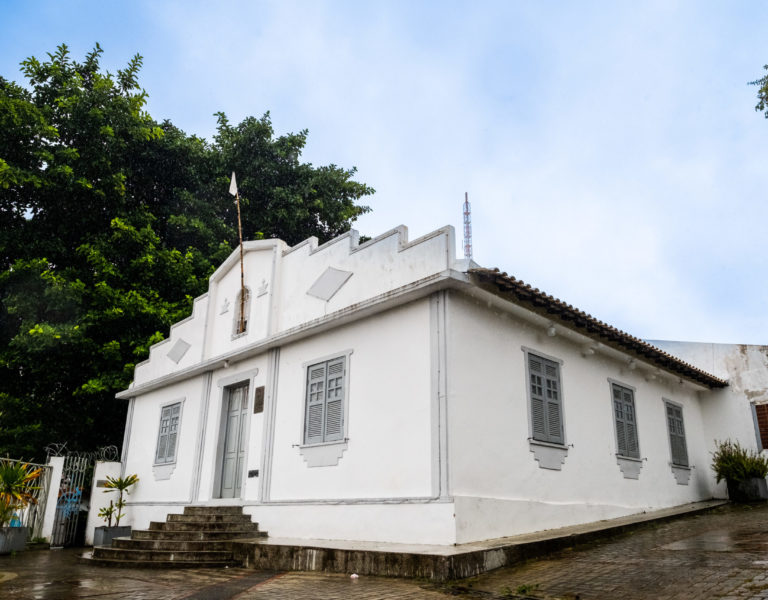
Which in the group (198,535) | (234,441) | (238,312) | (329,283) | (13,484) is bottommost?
(198,535)

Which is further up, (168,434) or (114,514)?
(168,434)

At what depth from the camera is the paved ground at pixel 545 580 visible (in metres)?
5.39

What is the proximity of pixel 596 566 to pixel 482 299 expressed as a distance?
12.8ft

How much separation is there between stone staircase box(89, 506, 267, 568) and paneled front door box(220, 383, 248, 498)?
2.32ft

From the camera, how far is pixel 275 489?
33.3 ft

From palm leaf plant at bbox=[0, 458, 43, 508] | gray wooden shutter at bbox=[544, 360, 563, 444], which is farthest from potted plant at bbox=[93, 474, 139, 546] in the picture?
gray wooden shutter at bbox=[544, 360, 563, 444]

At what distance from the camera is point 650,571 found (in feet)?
19.9

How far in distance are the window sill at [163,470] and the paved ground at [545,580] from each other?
13.1 feet

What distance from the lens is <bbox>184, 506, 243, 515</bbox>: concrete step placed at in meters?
10.6

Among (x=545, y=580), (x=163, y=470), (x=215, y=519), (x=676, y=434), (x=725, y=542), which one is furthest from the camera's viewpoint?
(x=676, y=434)

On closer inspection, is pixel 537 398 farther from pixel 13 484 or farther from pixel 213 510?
pixel 13 484

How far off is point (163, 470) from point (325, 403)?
5.51 meters

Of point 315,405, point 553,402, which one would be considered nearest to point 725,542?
point 553,402

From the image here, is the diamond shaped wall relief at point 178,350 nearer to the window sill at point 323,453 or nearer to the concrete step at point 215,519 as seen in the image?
the concrete step at point 215,519
